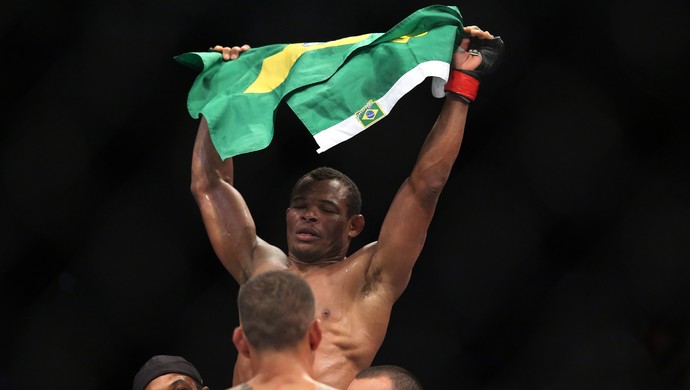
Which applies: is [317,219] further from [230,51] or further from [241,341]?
[241,341]

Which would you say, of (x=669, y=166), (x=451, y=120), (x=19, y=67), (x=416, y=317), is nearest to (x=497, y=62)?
(x=451, y=120)

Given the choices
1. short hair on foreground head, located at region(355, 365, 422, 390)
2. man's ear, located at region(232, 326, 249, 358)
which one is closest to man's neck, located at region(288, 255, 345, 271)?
short hair on foreground head, located at region(355, 365, 422, 390)

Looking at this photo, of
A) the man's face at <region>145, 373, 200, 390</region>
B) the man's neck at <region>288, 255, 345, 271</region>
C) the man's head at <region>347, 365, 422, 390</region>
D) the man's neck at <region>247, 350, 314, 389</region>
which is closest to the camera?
the man's neck at <region>247, 350, 314, 389</region>

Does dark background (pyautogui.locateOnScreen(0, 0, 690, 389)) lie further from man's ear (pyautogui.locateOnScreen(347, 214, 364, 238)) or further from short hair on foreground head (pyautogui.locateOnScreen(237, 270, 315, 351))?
short hair on foreground head (pyautogui.locateOnScreen(237, 270, 315, 351))

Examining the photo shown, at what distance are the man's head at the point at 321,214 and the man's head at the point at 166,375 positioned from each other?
0.39 m

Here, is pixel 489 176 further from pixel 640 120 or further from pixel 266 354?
pixel 266 354

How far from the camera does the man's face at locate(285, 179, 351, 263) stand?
2623 mm

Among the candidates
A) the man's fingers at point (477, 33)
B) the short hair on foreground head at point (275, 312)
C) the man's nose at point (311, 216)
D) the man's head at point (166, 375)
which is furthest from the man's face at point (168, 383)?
the man's fingers at point (477, 33)

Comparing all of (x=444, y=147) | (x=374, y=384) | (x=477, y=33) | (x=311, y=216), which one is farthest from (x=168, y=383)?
(x=477, y=33)

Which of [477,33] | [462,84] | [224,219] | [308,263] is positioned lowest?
[308,263]

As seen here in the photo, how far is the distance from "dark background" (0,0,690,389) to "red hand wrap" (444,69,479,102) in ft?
0.95

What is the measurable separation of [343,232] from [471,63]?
54 centimetres

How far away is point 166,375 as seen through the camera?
8.36 ft

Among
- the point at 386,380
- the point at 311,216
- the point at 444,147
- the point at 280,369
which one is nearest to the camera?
the point at 280,369
